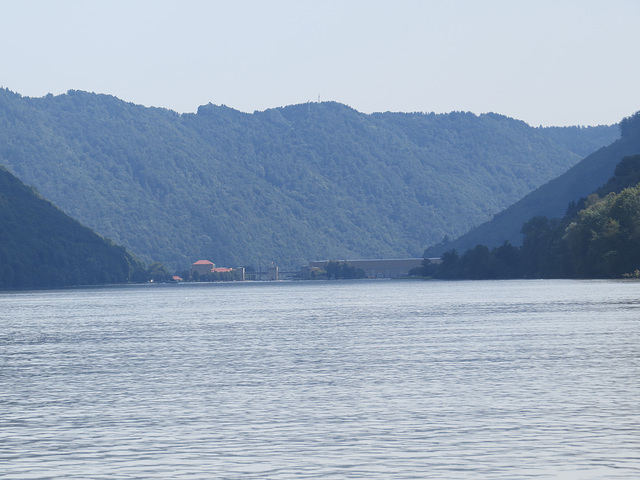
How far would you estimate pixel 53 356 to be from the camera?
1932 inches

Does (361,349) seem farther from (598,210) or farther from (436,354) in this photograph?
(598,210)

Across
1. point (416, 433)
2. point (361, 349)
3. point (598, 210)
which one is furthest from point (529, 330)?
point (598, 210)

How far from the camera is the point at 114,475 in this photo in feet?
67.4

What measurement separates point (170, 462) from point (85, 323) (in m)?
62.9

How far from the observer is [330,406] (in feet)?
96.4

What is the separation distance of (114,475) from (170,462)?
4.97 feet

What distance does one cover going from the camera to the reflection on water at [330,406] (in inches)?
838

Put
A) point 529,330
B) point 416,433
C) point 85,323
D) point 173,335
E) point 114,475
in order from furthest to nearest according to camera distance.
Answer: point 85,323 → point 173,335 → point 529,330 → point 416,433 → point 114,475

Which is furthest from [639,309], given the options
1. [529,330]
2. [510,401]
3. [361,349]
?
[510,401]

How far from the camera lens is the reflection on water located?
21.3m

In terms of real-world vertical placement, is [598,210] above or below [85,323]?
above

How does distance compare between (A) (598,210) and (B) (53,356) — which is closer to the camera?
(B) (53,356)

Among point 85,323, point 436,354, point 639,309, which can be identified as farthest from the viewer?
point 85,323

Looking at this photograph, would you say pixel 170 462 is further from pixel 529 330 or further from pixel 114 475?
pixel 529 330
